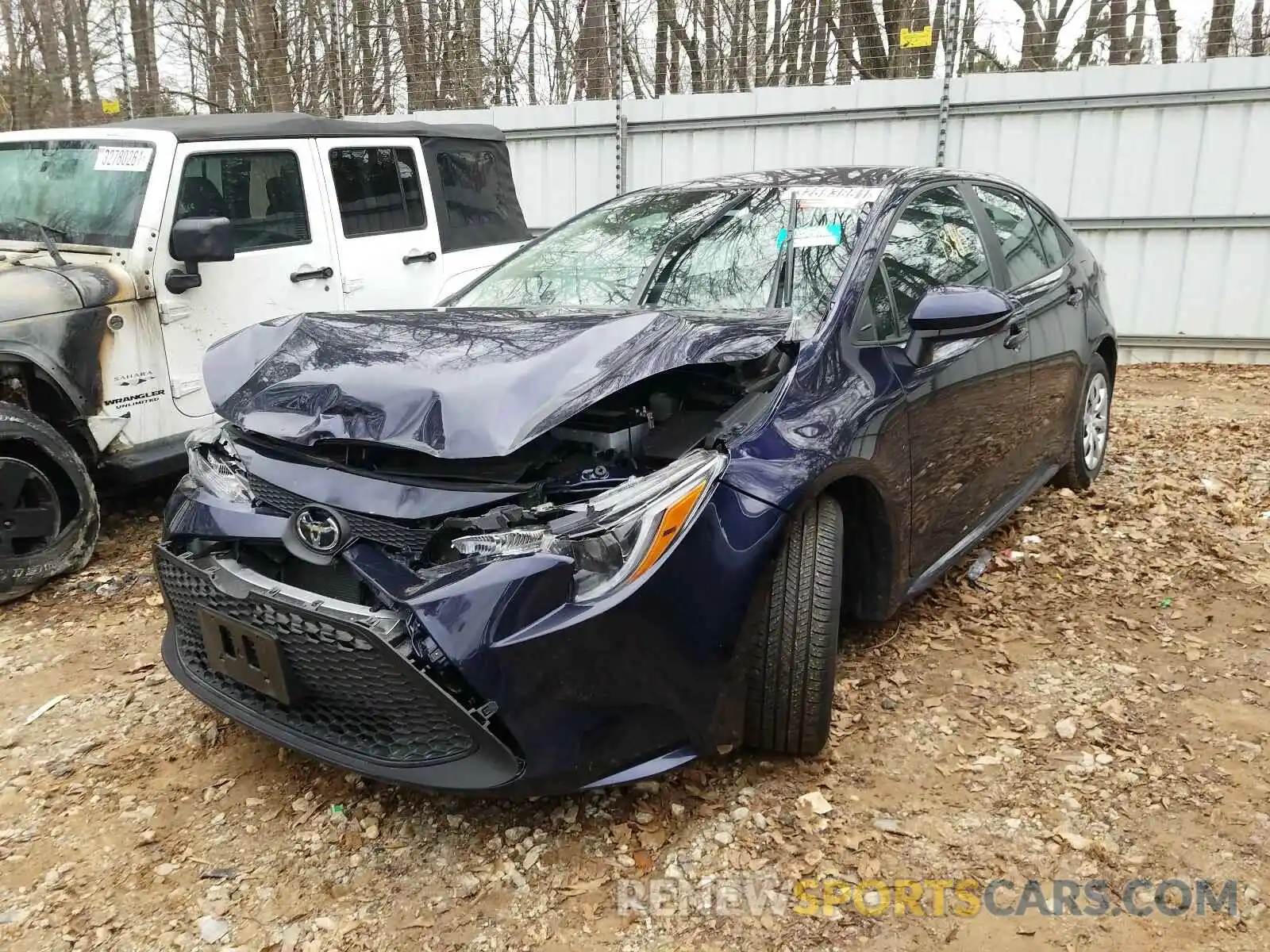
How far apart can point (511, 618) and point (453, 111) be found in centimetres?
876

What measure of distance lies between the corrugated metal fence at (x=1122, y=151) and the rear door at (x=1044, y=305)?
4.00m

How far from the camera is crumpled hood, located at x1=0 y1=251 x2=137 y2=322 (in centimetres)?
379

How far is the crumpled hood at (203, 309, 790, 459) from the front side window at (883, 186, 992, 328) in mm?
557

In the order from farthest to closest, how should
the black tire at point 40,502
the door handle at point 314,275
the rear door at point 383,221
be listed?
the rear door at point 383,221, the door handle at point 314,275, the black tire at point 40,502

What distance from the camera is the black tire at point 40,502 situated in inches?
146

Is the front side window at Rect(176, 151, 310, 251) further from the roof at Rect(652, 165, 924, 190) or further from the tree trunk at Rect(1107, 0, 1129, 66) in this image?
the tree trunk at Rect(1107, 0, 1129, 66)

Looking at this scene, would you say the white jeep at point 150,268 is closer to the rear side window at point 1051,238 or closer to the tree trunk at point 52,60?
the rear side window at point 1051,238

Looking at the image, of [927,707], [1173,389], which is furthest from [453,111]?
[927,707]

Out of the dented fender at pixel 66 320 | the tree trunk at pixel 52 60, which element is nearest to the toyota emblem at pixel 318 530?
the dented fender at pixel 66 320

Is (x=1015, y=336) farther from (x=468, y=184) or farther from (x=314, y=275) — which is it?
(x=468, y=184)

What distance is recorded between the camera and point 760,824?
2.37m

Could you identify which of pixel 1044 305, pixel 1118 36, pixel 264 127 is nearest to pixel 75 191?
pixel 264 127

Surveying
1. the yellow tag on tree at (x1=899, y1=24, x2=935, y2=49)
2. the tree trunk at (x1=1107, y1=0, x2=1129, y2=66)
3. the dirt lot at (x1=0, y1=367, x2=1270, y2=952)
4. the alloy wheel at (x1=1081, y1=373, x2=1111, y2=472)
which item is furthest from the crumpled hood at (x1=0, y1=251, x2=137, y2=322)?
the tree trunk at (x1=1107, y1=0, x2=1129, y2=66)

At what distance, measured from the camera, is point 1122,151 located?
25.4 feet
